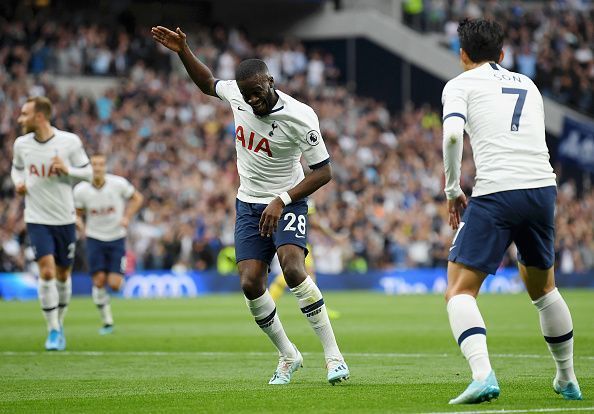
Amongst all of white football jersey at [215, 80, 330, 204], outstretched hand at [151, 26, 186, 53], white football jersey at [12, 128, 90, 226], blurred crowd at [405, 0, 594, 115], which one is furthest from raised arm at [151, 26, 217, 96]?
blurred crowd at [405, 0, 594, 115]

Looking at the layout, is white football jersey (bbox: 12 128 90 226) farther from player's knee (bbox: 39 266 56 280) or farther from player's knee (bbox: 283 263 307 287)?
player's knee (bbox: 283 263 307 287)

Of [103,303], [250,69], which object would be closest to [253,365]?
[250,69]

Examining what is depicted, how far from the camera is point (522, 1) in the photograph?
4731 cm

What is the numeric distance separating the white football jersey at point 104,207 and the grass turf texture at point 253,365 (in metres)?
1.54

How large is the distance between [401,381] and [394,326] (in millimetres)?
8730

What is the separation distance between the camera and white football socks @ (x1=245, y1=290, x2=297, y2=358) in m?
10.0

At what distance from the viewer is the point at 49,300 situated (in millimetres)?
14641

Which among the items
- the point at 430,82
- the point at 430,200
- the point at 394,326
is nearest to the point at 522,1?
the point at 430,82

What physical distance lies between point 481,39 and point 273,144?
2.36 m

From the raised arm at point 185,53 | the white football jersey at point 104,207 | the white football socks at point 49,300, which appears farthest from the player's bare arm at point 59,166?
the white football jersey at point 104,207

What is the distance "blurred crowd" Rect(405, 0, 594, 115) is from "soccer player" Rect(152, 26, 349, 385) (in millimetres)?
30516

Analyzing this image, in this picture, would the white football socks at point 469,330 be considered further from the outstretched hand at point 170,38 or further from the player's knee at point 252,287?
the outstretched hand at point 170,38

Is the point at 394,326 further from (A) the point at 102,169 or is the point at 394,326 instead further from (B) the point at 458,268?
(B) the point at 458,268

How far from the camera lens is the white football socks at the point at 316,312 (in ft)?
32.0
